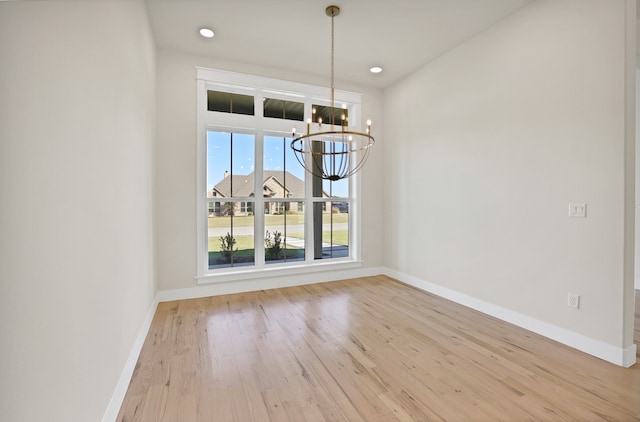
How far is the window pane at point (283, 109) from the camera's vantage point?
439cm

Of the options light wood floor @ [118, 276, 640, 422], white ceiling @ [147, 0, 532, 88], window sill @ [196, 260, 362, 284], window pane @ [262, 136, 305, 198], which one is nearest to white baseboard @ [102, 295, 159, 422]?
light wood floor @ [118, 276, 640, 422]

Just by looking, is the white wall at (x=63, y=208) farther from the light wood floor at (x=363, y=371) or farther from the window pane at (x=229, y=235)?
the window pane at (x=229, y=235)

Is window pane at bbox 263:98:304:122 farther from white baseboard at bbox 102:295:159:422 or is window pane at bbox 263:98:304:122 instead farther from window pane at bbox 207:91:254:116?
white baseboard at bbox 102:295:159:422

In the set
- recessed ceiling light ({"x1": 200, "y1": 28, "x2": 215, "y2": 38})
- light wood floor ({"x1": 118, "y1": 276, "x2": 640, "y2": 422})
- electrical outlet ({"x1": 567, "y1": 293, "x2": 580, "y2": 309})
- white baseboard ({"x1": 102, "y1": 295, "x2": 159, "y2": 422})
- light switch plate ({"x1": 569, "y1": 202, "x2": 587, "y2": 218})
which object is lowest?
light wood floor ({"x1": 118, "y1": 276, "x2": 640, "y2": 422})

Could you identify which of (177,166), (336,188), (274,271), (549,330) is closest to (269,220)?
(274,271)

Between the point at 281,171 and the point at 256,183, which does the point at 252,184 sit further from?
the point at 281,171

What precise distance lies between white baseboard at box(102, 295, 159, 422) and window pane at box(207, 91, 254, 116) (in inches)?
106

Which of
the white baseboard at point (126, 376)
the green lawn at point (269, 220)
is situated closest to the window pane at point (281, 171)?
the green lawn at point (269, 220)

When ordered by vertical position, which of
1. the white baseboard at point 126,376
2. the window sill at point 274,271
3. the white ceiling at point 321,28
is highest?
the white ceiling at point 321,28

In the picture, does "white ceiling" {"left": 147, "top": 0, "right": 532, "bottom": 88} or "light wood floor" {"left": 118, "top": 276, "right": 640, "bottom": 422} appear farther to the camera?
"white ceiling" {"left": 147, "top": 0, "right": 532, "bottom": 88}

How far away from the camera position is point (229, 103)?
4.17m

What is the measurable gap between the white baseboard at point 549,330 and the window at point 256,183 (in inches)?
63.4

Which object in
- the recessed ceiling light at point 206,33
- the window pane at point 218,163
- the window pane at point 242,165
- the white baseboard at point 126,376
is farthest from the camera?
the window pane at point 242,165

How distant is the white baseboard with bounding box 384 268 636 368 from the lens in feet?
7.51
